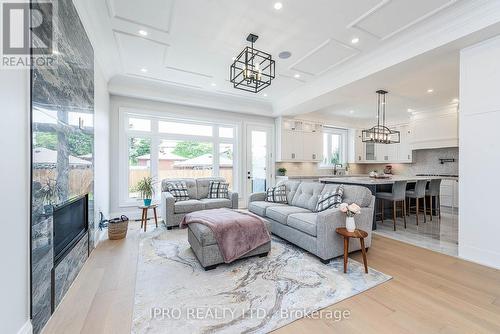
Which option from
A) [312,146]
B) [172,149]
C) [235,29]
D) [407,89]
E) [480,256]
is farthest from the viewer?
[312,146]

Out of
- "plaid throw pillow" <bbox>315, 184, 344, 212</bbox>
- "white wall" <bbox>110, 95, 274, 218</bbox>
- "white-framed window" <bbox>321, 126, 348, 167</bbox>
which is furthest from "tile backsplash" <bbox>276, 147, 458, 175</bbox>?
"plaid throw pillow" <bbox>315, 184, 344, 212</bbox>

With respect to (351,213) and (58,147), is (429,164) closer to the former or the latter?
(351,213)

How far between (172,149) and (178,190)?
1.30 meters

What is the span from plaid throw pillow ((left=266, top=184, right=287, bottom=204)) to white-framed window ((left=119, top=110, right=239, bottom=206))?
201cm

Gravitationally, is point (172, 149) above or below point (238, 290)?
above

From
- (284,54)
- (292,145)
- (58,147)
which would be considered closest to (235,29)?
(284,54)

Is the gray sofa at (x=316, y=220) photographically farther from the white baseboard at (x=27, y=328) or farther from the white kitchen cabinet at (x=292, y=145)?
the white baseboard at (x=27, y=328)

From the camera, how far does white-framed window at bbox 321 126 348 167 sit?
8.15m

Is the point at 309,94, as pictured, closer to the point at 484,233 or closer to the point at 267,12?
the point at 267,12

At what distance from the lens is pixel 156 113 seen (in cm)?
533

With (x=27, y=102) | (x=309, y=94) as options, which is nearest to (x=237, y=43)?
(x=309, y=94)

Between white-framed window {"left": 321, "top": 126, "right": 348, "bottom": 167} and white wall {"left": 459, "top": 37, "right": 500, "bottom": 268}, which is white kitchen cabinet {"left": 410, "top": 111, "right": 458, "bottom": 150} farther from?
white wall {"left": 459, "top": 37, "right": 500, "bottom": 268}

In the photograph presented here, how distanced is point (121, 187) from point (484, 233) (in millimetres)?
6189

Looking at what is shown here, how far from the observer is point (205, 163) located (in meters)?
6.04
